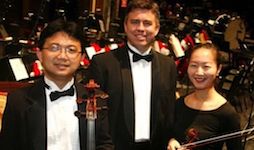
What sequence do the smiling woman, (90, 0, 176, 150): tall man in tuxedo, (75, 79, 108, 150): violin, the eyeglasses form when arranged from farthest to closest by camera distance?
1. (90, 0, 176, 150): tall man in tuxedo
2. the smiling woman
3. the eyeglasses
4. (75, 79, 108, 150): violin

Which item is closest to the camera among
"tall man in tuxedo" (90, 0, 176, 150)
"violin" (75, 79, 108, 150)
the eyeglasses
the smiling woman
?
"violin" (75, 79, 108, 150)

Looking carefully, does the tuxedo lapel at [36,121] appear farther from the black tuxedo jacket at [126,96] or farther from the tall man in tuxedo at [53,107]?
the black tuxedo jacket at [126,96]

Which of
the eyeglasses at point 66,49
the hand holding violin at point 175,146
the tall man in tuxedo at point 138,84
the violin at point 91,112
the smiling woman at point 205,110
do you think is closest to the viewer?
the violin at point 91,112

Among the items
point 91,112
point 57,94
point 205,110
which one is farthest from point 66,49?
point 205,110

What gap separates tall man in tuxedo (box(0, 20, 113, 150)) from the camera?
1758mm

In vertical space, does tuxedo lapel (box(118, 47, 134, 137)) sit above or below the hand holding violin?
above

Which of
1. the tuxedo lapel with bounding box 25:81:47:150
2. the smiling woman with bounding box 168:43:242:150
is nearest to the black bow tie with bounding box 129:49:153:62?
the smiling woman with bounding box 168:43:242:150

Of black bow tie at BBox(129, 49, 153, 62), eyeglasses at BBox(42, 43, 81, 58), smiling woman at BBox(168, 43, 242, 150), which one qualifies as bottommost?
smiling woman at BBox(168, 43, 242, 150)

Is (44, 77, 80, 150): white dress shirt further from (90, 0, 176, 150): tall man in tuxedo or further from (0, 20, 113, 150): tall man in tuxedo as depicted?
Result: (90, 0, 176, 150): tall man in tuxedo

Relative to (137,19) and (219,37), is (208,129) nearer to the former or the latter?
(137,19)

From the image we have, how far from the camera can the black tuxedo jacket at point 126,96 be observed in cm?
233

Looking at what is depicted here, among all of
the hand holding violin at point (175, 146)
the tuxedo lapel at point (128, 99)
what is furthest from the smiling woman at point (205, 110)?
the tuxedo lapel at point (128, 99)

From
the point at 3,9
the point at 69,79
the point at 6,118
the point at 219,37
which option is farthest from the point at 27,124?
the point at 219,37

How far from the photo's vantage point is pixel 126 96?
2344 mm
